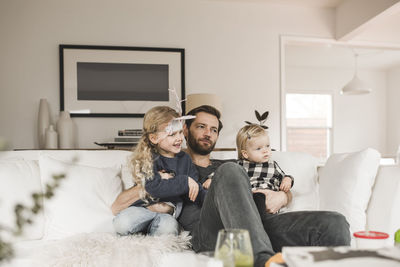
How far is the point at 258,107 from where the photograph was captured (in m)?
4.07

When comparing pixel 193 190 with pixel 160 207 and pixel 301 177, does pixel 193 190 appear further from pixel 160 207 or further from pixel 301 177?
pixel 301 177

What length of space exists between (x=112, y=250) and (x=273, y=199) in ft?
2.62

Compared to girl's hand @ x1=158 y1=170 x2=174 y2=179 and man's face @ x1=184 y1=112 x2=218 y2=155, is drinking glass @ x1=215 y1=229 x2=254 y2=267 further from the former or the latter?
man's face @ x1=184 y1=112 x2=218 y2=155

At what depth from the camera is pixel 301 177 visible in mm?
2170

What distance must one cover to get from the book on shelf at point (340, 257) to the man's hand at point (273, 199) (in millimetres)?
894

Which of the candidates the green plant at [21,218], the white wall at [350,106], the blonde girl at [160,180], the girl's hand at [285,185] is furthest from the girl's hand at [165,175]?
the white wall at [350,106]

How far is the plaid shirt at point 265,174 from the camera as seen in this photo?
2.03 metres

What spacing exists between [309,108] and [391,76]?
1.84m

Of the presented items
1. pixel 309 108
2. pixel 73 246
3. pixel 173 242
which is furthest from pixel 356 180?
pixel 309 108

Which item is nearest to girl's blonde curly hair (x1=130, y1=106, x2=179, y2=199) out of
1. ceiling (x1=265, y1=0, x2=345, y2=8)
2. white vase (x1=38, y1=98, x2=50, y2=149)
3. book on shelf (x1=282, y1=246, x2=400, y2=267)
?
book on shelf (x1=282, y1=246, x2=400, y2=267)

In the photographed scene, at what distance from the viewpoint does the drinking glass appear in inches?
32.8

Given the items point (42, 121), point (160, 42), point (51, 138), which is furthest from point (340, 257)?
point (160, 42)

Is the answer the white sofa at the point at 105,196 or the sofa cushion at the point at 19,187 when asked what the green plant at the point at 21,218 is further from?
the sofa cushion at the point at 19,187

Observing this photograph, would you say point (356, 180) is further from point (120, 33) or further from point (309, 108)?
point (309, 108)
